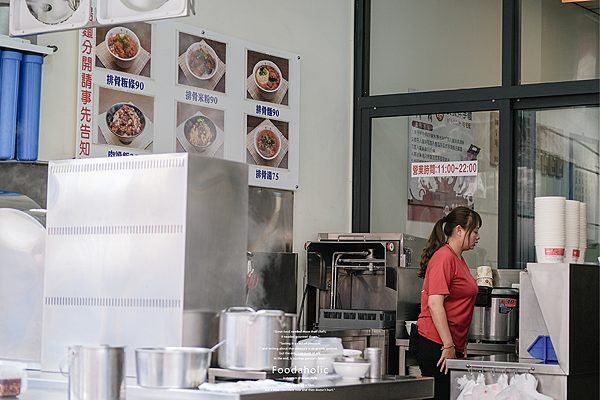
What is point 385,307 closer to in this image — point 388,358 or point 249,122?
point 388,358

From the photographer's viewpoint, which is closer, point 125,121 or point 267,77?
point 125,121

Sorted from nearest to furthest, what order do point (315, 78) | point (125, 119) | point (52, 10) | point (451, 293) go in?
point (52, 10) < point (451, 293) < point (125, 119) < point (315, 78)

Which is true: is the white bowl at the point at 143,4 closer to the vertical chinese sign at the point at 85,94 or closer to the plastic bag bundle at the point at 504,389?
the vertical chinese sign at the point at 85,94

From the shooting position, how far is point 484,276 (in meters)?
4.94

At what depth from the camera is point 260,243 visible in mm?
5023

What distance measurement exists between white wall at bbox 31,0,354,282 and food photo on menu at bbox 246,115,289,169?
0.19 m

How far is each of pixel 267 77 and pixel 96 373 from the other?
11.2 ft

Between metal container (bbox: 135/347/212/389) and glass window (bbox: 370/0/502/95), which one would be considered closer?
metal container (bbox: 135/347/212/389)

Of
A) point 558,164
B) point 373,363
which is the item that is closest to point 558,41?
point 558,164

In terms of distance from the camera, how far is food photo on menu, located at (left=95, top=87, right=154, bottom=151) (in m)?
4.15

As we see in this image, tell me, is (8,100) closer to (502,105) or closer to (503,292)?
(503,292)

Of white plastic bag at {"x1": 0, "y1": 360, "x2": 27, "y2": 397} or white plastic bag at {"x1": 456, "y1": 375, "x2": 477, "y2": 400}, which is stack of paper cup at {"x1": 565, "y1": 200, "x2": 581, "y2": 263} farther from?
white plastic bag at {"x1": 0, "y1": 360, "x2": 27, "y2": 397}

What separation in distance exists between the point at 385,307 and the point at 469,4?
213cm

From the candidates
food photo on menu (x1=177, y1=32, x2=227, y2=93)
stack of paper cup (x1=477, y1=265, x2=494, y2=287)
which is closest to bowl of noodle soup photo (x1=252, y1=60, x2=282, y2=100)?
food photo on menu (x1=177, y1=32, x2=227, y2=93)
